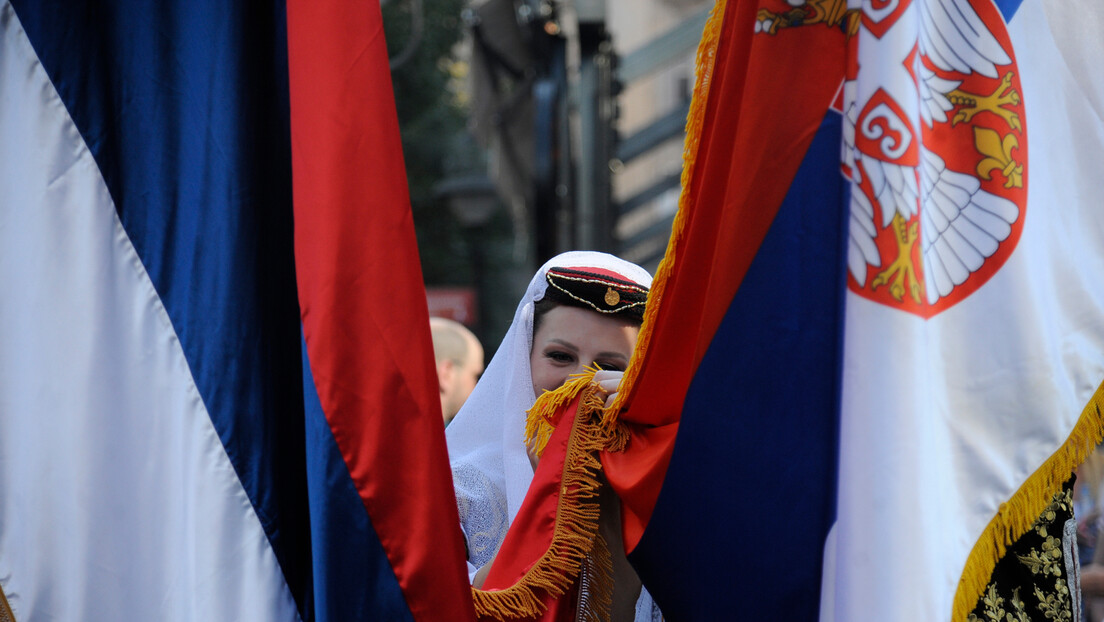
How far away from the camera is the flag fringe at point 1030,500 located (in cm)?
154

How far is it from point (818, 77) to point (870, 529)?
691 millimetres

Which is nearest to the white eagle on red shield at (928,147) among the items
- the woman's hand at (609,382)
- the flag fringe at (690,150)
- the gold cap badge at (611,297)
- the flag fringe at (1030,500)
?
the flag fringe at (690,150)

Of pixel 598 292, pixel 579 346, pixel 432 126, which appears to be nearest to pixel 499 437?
pixel 579 346

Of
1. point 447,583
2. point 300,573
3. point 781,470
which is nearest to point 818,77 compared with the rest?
point 781,470

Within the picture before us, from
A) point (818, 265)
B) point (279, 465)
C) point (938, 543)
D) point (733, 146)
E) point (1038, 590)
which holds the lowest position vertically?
point (1038, 590)

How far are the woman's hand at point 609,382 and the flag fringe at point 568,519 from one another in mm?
18

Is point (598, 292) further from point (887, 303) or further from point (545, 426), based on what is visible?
point (887, 303)

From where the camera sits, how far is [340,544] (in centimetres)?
159

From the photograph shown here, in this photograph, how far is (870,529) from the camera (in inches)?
58.8

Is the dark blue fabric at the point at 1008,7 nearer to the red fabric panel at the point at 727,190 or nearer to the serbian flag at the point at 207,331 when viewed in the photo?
the red fabric panel at the point at 727,190

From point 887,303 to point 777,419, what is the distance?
255 millimetres

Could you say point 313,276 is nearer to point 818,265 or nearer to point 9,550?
point 9,550

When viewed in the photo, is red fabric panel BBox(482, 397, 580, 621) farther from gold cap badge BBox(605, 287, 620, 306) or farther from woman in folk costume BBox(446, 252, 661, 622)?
gold cap badge BBox(605, 287, 620, 306)

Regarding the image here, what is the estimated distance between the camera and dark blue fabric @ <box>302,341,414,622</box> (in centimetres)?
158
